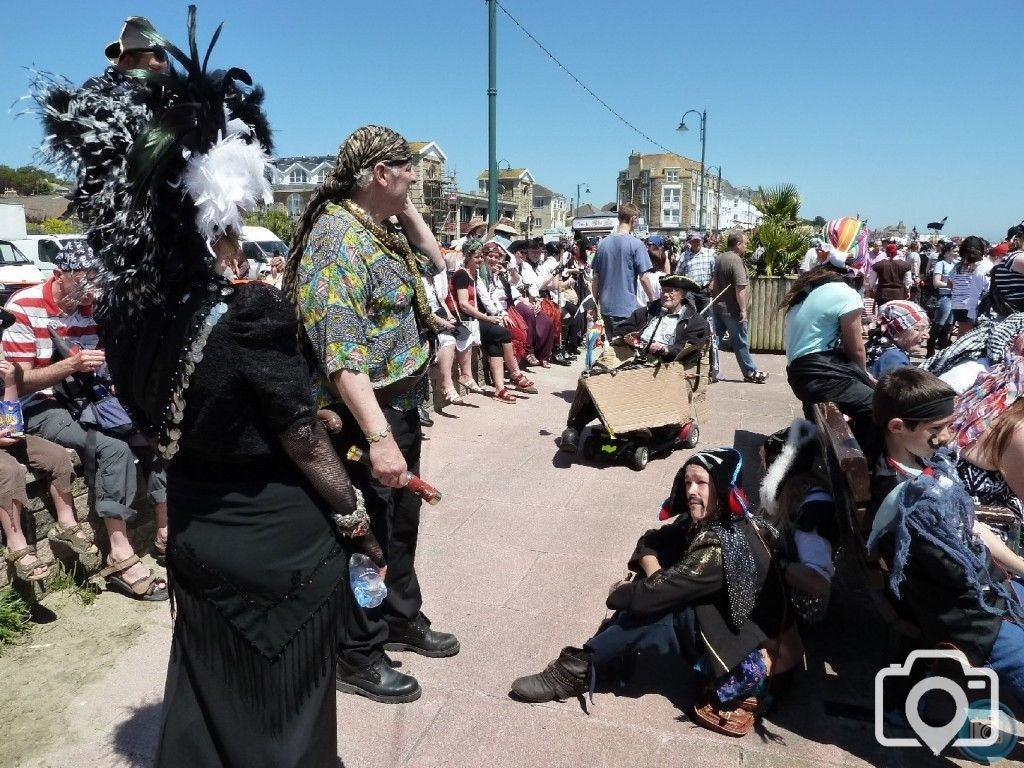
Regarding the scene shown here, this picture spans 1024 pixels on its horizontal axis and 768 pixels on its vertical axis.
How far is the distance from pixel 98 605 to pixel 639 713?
2.58 metres

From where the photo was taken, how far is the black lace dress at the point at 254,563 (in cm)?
176

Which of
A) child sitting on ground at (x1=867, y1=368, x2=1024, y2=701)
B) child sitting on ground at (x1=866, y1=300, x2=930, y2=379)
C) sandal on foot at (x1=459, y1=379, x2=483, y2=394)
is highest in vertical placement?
child sitting on ground at (x1=866, y1=300, x2=930, y2=379)

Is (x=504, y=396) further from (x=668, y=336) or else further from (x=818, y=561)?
(x=818, y=561)

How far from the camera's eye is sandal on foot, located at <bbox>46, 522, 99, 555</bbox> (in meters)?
3.58

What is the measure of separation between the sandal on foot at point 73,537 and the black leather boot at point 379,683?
1.55 meters

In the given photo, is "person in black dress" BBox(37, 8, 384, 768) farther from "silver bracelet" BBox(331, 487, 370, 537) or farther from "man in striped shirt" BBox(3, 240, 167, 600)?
"man in striped shirt" BBox(3, 240, 167, 600)

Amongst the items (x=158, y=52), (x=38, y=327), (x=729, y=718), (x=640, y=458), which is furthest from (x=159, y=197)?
(x=640, y=458)

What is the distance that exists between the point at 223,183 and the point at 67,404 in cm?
261

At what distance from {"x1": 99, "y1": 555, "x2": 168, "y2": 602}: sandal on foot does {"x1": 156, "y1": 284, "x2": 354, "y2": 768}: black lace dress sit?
1.84 m

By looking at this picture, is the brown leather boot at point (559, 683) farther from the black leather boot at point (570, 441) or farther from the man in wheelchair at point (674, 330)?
the man in wheelchair at point (674, 330)

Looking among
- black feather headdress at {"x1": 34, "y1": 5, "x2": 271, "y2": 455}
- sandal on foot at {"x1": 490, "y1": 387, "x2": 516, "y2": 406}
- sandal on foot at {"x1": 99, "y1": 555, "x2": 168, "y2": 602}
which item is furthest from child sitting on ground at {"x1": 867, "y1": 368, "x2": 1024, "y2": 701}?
sandal on foot at {"x1": 490, "y1": 387, "x2": 516, "y2": 406}

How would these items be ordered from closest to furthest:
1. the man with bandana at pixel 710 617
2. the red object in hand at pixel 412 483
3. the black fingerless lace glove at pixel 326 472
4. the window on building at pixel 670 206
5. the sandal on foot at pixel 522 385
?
the black fingerless lace glove at pixel 326 472 → the red object in hand at pixel 412 483 → the man with bandana at pixel 710 617 → the sandal on foot at pixel 522 385 → the window on building at pixel 670 206

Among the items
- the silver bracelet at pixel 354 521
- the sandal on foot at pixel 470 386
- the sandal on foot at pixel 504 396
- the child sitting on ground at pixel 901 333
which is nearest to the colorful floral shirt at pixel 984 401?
the child sitting on ground at pixel 901 333

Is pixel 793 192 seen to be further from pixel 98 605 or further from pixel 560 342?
pixel 98 605
